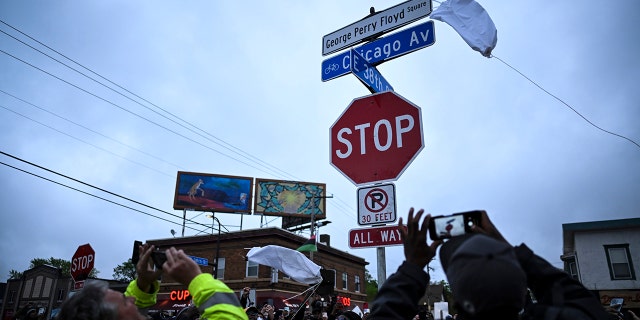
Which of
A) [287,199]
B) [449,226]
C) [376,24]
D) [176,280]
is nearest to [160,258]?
[176,280]

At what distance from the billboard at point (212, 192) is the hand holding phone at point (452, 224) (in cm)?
3630

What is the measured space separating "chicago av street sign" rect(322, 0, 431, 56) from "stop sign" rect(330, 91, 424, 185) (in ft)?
3.77

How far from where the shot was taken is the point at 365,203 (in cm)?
423

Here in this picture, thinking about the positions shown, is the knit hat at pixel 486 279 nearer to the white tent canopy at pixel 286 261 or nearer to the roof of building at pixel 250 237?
the white tent canopy at pixel 286 261

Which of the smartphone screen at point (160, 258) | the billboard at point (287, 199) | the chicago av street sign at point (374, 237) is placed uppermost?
the billboard at point (287, 199)

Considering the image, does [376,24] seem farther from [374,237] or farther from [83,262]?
[83,262]

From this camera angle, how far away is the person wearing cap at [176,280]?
1770mm

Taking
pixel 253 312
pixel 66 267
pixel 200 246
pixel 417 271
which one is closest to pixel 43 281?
pixel 66 267

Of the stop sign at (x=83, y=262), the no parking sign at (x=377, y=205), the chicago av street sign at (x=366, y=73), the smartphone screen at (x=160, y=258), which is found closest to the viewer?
the smartphone screen at (x=160, y=258)

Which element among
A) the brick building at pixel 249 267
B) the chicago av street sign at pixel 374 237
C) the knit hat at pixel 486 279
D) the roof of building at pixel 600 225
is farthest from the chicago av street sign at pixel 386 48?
the roof of building at pixel 600 225

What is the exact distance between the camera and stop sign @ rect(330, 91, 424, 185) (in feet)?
14.0

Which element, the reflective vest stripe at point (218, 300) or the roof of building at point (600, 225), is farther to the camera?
the roof of building at point (600, 225)

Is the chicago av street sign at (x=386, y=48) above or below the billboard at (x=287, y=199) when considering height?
below

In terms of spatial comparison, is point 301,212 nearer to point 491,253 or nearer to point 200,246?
point 200,246
